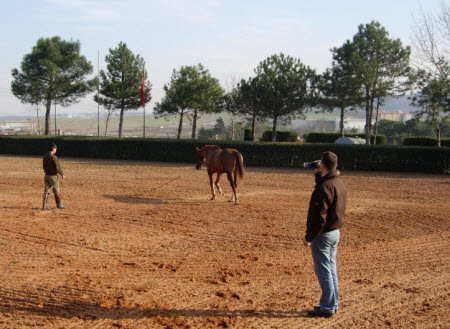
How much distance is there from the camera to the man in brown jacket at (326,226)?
522cm

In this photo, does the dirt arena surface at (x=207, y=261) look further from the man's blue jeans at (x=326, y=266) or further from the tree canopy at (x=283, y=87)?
the tree canopy at (x=283, y=87)

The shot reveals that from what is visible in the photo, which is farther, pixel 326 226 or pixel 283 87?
pixel 283 87

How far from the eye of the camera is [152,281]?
6.59 metres

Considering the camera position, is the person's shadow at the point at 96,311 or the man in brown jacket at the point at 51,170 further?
the man in brown jacket at the point at 51,170

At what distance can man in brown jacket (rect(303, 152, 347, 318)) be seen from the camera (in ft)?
17.1

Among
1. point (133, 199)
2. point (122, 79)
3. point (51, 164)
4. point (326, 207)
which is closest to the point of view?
point (326, 207)

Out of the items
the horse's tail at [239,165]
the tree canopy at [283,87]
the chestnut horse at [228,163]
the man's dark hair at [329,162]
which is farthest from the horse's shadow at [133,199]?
the tree canopy at [283,87]

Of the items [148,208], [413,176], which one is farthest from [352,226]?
[413,176]

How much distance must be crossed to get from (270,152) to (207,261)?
17.2m

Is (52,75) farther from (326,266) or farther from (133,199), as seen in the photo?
(326,266)

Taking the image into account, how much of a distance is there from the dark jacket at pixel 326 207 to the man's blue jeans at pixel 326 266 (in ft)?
0.42

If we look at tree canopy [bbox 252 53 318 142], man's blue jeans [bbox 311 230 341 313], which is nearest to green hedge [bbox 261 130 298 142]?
tree canopy [bbox 252 53 318 142]

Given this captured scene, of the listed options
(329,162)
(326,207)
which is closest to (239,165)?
(329,162)

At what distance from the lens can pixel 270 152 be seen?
24500 millimetres
